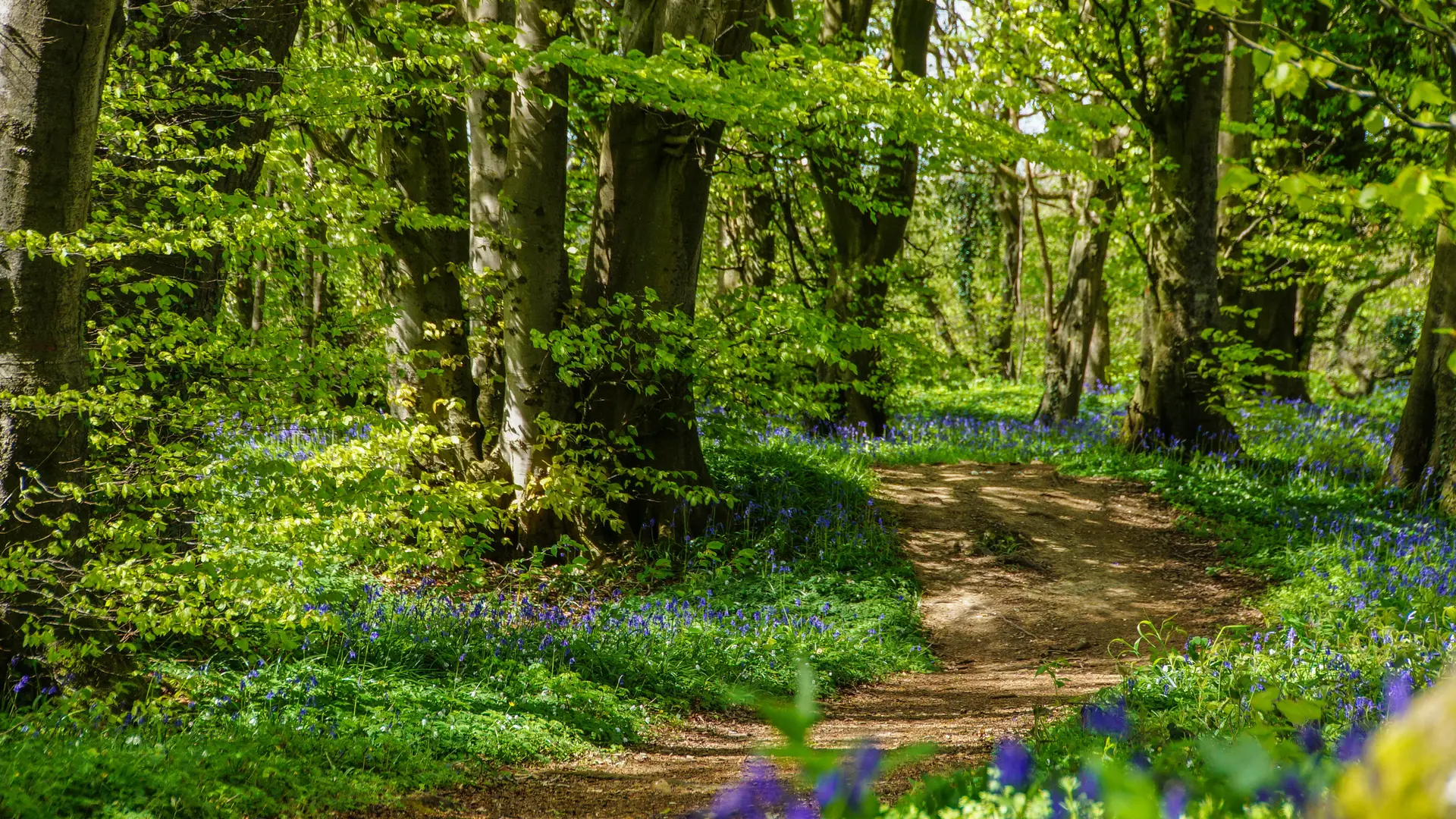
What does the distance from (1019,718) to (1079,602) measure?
3.14 m

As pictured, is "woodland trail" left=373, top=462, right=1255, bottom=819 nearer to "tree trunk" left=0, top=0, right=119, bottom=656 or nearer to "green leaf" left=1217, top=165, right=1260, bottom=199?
"green leaf" left=1217, top=165, right=1260, bottom=199

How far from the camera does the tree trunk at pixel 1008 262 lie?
2019 cm

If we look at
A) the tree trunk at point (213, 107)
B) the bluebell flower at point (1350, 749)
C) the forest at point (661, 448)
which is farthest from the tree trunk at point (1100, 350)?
the bluebell flower at point (1350, 749)

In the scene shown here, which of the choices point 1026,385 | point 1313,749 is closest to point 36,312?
point 1313,749

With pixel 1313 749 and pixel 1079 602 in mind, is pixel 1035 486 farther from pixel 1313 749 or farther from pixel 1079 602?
pixel 1313 749

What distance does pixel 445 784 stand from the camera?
4.03 m

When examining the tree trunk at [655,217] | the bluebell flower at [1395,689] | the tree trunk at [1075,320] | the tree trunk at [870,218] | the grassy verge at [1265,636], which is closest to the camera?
the grassy verge at [1265,636]

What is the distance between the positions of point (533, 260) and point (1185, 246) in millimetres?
7575

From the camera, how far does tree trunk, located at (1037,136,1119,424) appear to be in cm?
1373

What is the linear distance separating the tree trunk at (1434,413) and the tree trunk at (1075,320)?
4.95 metres

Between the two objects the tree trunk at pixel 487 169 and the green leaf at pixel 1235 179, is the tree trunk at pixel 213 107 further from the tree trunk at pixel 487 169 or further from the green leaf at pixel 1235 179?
the green leaf at pixel 1235 179

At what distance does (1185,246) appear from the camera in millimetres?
10531

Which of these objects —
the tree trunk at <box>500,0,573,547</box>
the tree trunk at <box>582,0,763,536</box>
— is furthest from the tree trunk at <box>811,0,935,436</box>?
the tree trunk at <box>500,0,573,547</box>

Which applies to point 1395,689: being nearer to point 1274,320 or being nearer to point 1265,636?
point 1265,636
